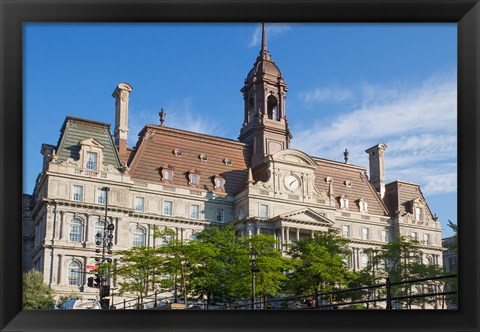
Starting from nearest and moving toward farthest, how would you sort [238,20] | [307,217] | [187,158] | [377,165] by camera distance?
[238,20]
[307,217]
[187,158]
[377,165]

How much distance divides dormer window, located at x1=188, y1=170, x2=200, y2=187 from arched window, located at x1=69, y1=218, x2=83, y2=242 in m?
11.1

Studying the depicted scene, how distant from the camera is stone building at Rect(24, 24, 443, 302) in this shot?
154 feet

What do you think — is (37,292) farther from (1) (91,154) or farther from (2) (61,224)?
(1) (91,154)

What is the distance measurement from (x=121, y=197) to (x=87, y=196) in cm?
277

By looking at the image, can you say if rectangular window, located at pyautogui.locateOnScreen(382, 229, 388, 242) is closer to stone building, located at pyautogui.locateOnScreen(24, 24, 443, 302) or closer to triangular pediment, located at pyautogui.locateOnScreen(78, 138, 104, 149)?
stone building, located at pyautogui.locateOnScreen(24, 24, 443, 302)

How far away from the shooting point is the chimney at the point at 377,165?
223 feet

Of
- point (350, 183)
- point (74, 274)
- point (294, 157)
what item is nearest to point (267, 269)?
point (74, 274)

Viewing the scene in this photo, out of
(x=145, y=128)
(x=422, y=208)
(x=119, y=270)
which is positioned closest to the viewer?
(x=119, y=270)

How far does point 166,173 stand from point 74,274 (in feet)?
40.0

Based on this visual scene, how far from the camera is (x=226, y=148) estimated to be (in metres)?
59.5

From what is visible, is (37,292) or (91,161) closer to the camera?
(37,292)

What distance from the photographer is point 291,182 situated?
181ft
